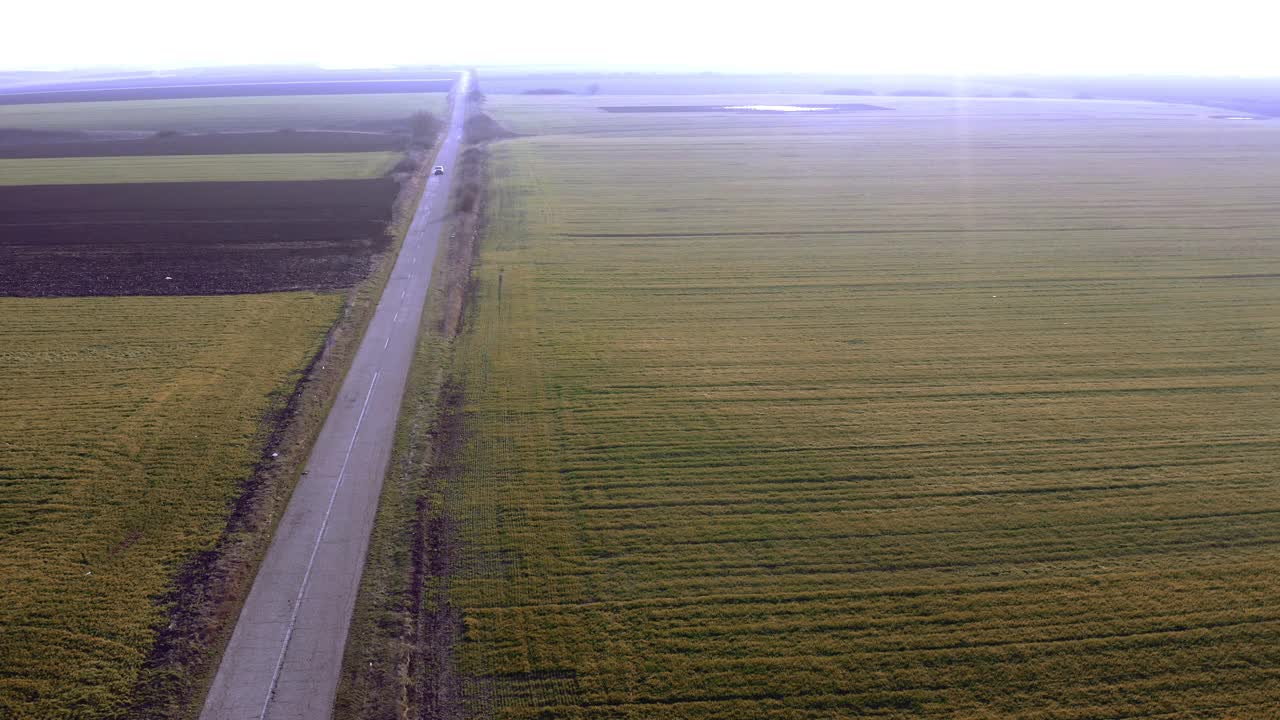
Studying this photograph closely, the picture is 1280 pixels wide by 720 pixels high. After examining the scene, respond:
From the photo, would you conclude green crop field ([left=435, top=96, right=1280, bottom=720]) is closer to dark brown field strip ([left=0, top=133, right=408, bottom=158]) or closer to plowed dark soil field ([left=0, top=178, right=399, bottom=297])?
plowed dark soil field ([left=0, top=178, right=399, bottom=297])

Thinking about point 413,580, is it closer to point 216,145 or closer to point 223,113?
point 216,145

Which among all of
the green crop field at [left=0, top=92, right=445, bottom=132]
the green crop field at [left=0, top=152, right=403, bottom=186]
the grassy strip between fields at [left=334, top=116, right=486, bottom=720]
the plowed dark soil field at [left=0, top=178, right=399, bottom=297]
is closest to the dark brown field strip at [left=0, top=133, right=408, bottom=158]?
the green crop field at [left=0, top=152, right=403, bottom=186]

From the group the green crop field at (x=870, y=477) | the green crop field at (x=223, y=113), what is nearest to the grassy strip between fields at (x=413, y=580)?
the green crop field at (x=870, y=477)

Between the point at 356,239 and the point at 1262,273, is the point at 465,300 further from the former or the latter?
the point at 1262,273

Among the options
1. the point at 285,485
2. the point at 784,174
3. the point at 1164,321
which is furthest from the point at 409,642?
the point at 784,174

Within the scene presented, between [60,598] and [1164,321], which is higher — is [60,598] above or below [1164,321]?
below
